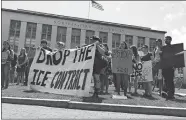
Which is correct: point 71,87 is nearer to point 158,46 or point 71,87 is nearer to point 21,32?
point 158,46

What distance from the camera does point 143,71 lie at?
8.33 metres

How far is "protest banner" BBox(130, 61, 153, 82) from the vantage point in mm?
8094

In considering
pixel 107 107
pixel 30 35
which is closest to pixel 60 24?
pixel 30 35

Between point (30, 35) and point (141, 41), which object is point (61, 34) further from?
point (141, 41)

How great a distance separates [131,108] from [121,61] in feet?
8.07

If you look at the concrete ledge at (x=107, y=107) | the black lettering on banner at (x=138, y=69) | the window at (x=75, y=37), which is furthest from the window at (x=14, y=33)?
the concrete ledge at (x=107, y=107)

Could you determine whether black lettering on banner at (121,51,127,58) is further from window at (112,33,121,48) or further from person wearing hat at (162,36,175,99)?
window at (112,33,121,48)

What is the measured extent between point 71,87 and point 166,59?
304 centimetres

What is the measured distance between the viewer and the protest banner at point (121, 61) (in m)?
7.42

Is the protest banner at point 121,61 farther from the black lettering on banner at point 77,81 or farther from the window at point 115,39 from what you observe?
the window at point 115,39

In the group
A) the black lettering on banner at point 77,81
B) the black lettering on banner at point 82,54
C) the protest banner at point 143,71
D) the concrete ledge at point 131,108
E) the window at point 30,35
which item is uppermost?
the window at point 30,35

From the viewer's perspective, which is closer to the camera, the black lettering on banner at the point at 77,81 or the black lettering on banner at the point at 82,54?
the black lettering on banner at the point at 77,81

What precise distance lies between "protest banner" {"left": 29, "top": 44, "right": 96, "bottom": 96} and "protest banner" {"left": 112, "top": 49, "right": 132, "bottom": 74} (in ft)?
3.52

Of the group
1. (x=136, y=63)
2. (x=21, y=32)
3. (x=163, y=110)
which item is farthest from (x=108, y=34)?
(x=163, y=110)
